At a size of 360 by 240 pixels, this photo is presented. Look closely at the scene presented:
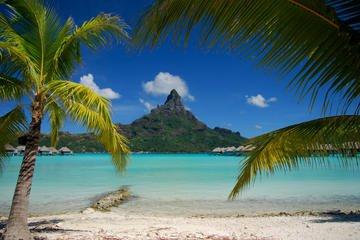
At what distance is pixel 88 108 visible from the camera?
7.82m

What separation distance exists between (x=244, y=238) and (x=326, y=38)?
785 cm

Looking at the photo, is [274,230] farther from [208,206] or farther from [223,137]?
[223,137]

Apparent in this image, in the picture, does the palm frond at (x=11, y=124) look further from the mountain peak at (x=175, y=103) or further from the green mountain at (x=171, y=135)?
the mountain peak at (x=175, y=103)

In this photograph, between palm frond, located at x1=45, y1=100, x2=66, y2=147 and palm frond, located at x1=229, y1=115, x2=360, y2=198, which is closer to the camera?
palm frond, located at x1=229, y1=115, x2=360, y2=198

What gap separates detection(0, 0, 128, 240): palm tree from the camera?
7.69 metres

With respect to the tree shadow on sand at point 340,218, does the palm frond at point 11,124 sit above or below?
above

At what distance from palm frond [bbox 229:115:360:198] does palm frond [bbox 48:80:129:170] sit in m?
3.26

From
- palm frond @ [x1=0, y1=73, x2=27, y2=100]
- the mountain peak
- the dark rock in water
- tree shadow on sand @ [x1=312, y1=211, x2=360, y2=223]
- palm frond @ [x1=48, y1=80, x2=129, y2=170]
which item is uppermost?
the mountain peak

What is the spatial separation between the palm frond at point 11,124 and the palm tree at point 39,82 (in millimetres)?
18

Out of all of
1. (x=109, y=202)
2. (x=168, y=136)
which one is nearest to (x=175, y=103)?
(x=168, y=136)

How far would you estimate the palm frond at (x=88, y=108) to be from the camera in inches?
293

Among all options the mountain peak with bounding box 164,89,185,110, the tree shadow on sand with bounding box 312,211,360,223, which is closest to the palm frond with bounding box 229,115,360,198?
the tree shadow on sand with bounding box 312,211,360,223

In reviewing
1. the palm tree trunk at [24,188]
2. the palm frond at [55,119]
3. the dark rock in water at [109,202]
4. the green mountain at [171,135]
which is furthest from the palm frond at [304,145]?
the green mountain at [171,135]

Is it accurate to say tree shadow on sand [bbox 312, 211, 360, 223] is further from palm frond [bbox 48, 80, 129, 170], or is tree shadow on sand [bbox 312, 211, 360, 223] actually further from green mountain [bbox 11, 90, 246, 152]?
green mountain [bbox 11, 90, 246, 152]
